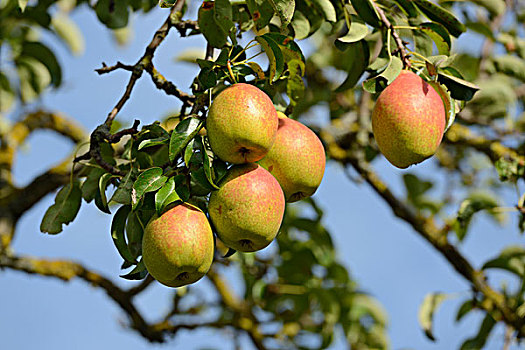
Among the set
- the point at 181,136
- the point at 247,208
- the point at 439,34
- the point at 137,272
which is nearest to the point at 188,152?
the point at 181,136

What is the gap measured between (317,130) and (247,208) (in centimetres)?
147

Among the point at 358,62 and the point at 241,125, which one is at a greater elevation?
the point at 241,125

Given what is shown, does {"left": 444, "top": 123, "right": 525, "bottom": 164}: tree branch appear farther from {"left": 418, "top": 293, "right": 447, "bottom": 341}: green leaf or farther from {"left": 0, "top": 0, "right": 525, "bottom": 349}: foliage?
{"left": 418, "top": 293, "right": 447, "bottom": 341}: green leaf

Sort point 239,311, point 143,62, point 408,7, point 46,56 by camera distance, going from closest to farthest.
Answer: point 143,62 < point 408,7 < point 46,56 < point 239,311

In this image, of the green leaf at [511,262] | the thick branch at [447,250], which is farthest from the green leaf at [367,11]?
the green leaf at [511,262]

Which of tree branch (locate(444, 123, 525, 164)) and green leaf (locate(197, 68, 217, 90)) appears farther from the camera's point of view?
tree branch (locate(444, 123, 525, 164))

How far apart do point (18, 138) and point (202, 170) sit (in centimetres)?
193

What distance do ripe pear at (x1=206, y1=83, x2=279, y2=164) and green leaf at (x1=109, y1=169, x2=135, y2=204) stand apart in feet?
0.65

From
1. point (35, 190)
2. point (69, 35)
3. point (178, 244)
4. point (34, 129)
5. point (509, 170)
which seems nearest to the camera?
point (178, 244)

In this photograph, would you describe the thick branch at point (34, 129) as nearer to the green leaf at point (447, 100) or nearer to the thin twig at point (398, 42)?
the thin twig at point (398, 42)

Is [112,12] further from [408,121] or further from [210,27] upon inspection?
[408,121]

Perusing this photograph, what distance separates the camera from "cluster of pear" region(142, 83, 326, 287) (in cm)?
111

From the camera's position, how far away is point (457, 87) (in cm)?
133

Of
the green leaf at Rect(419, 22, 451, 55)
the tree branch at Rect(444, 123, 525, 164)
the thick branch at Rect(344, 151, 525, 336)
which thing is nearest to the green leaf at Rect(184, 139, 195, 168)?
the green leaf at Rect(419, 22, 451, 55)
